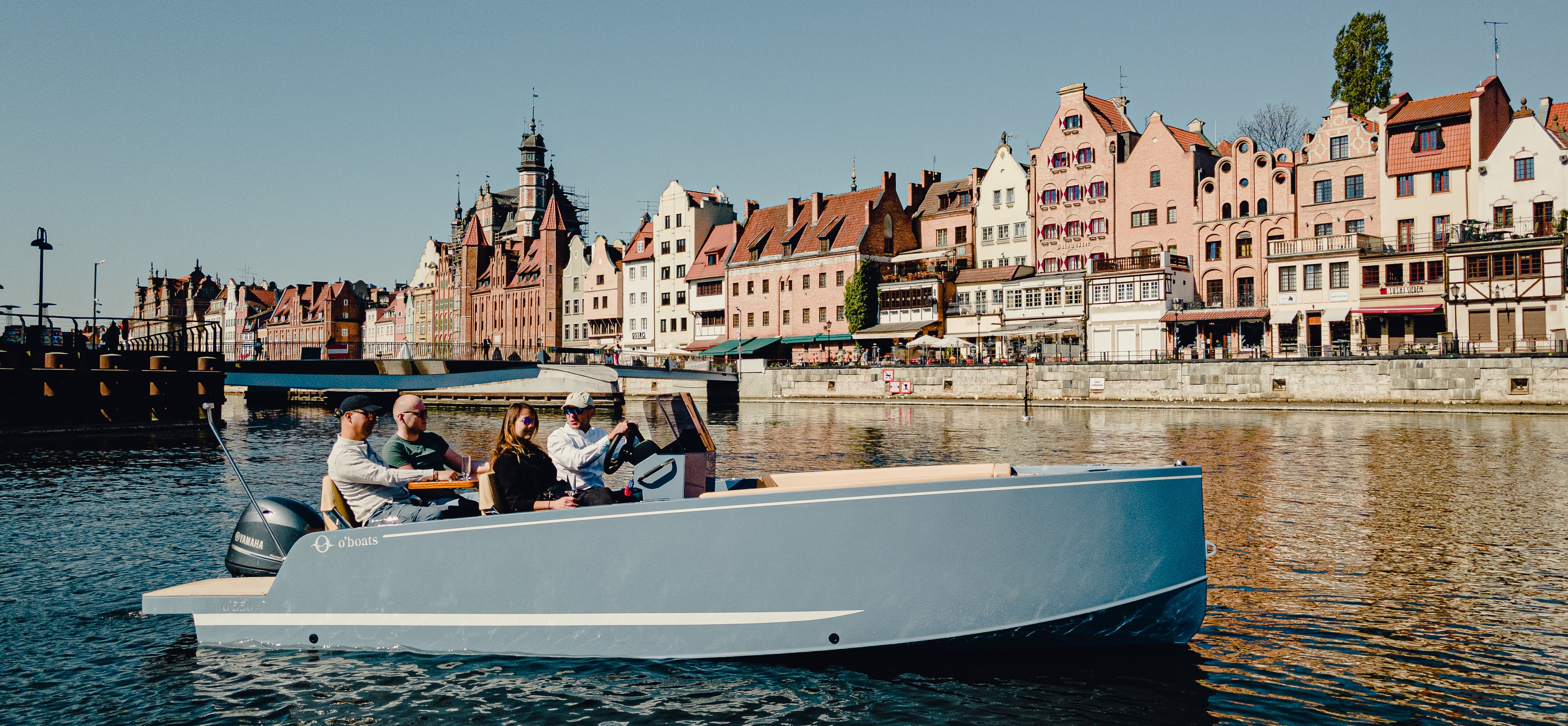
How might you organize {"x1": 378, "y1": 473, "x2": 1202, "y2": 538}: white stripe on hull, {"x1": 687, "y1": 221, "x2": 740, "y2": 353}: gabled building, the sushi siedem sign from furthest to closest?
1. {"x1": 687, "y1": 221, "x2": 740, "y2": 353}: gabled building
2. the sushi siedem sign
3. {"x1": 378, "y1": 473, "x2": 1202, "y2": 538}: white stripe on hull

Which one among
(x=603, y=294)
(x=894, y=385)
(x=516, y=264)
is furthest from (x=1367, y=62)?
(x=516, y=264)

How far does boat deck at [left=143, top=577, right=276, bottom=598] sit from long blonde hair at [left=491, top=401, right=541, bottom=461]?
219 cm

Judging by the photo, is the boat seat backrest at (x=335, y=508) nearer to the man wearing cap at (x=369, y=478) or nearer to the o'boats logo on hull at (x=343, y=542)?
the man wearing cap at (x=369, y=478)

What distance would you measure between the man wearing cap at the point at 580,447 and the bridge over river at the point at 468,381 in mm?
24924

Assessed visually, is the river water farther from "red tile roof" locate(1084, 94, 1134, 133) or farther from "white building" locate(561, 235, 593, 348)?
"white building" locate(561, 235, 593, 348)

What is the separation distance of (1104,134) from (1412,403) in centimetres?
2740

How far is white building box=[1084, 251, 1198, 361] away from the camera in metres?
58.9

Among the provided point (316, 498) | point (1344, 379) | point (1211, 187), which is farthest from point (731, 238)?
point (316, 498)

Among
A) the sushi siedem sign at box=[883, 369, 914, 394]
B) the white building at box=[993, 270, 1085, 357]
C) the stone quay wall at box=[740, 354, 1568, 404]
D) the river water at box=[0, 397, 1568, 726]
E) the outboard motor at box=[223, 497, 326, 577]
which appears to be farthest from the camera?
the white building at box=[993, 270, 1085, 357]

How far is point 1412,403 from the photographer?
143ft

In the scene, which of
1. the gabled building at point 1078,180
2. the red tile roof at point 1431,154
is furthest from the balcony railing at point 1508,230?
the gabled building at point 1078,180

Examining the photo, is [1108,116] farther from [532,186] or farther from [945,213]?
[532,186]

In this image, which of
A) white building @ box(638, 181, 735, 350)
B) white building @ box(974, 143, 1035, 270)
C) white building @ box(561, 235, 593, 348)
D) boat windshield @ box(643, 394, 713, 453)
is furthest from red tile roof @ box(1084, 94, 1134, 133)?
boat windshield @ box(643, 394, 713, 453)

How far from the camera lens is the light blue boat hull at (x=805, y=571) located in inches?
287
